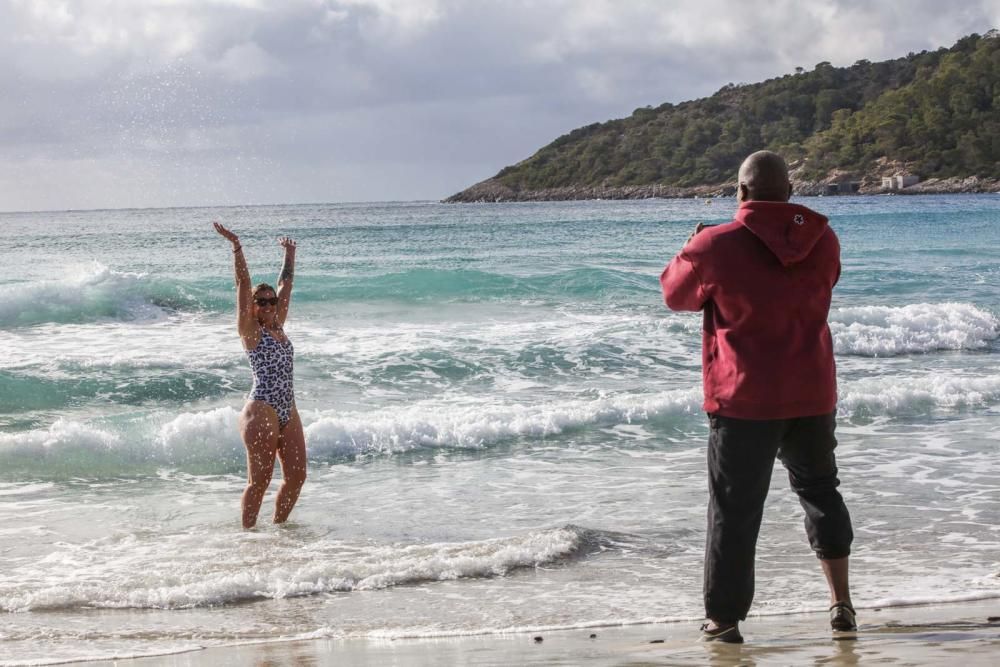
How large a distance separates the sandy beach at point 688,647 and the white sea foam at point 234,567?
3.28 feet

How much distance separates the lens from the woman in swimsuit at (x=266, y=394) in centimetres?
710

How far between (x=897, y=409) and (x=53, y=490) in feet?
26.8

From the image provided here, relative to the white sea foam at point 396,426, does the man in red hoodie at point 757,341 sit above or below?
above

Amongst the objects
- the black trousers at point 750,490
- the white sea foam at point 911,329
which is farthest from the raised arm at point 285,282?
the white sea foam at point 911,329

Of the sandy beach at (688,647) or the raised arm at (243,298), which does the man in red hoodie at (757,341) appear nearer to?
the sandy beach at (688,647)

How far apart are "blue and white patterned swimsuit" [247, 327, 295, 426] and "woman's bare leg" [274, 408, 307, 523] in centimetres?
9

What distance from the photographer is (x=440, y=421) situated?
11.1m

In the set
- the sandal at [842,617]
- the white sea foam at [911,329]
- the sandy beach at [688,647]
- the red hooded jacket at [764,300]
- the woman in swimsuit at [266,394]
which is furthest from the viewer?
the white sea foam at [911,329]

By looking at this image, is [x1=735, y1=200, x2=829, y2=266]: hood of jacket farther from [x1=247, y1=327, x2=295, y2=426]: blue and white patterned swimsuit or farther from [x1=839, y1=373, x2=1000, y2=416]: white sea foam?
[x1=839, y1=373, x2=1000, y2=416]: white sea foam

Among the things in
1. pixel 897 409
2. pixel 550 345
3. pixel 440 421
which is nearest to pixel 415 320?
pixel 550 345

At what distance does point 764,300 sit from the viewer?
4.01 meters

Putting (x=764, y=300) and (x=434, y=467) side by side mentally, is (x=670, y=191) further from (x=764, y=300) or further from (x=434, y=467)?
(x=764, y=300)

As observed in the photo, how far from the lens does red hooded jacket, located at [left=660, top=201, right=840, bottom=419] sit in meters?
4.01

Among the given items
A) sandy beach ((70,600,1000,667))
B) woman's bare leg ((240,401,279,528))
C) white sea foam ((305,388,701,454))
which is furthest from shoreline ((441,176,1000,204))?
sandy beach ((70,600,1000,667))
